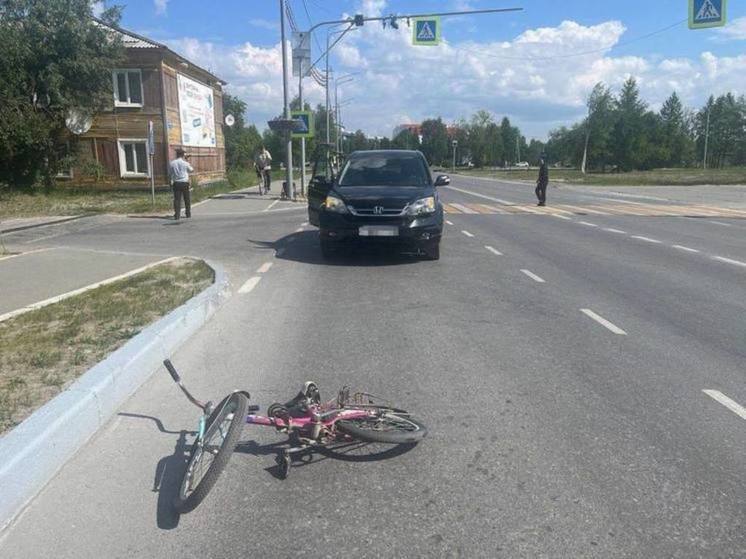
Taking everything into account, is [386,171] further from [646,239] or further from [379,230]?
[646,239]

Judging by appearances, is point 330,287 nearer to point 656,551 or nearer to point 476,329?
point 476,329

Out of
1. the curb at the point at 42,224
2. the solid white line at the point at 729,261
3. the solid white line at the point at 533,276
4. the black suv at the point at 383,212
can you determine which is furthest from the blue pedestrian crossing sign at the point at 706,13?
the curb at the point at 42,224

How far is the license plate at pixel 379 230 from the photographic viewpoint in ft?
35.0

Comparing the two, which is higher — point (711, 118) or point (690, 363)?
point (711, 118)

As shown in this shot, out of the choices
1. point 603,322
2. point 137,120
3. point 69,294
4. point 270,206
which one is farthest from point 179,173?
point 137,120

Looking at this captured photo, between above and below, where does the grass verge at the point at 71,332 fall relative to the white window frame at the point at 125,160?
below

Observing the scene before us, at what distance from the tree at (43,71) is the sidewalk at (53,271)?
1679 cm

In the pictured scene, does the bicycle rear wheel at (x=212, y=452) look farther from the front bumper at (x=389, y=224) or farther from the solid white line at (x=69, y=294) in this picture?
the front bumper at (x=389, y=224)

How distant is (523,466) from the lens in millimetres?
3699

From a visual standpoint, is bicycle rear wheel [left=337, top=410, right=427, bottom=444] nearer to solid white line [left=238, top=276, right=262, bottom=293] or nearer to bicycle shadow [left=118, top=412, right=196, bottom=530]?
bicycle shadow [left=118, top=412, right=196, bottom=530]

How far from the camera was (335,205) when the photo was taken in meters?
11.0

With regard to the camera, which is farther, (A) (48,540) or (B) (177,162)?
(B) (177,162)

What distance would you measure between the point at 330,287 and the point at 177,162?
419 inches

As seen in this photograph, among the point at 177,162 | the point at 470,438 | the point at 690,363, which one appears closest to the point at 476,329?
the point at 690,363
